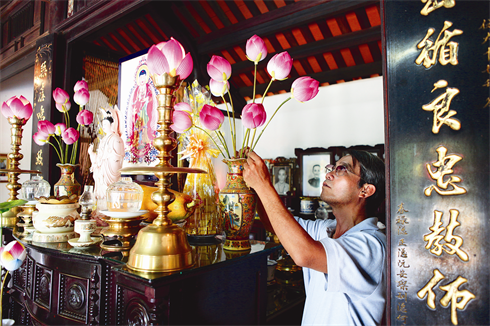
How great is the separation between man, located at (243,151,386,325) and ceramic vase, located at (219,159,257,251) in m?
0.07

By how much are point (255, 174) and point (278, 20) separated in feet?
10.0

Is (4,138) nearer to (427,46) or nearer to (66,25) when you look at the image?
(66,25)

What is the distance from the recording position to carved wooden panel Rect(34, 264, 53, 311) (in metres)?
1.43

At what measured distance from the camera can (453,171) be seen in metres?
0.81

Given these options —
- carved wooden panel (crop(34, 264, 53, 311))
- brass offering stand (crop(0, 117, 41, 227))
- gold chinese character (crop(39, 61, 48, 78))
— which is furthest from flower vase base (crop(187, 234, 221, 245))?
gold chinese character (crop(39, 61, 48, 78))

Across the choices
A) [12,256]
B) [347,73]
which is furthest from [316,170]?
[12,256]

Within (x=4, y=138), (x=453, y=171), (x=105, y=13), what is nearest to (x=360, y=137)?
(x=105, y=13)

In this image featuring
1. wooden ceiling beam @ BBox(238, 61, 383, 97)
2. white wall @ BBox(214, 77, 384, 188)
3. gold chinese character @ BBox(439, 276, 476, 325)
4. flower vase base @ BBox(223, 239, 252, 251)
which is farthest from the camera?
white wall @ BBox(214, 77, 384, 188)

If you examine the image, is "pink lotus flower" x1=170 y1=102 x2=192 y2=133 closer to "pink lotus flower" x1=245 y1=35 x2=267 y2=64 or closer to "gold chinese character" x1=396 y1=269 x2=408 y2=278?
"pink lotus flower" x1=245 y1=35 x2=267 y2=64

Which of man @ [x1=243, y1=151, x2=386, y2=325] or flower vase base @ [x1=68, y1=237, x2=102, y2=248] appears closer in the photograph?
man @ [x1=243, y1=151, x2=386, y2=325]

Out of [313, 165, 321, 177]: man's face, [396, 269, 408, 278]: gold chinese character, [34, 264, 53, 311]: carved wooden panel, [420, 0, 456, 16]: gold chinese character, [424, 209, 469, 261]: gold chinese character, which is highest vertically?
[420, 0, 456, 16]: gold chinese character

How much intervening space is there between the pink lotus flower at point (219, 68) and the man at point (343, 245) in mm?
358

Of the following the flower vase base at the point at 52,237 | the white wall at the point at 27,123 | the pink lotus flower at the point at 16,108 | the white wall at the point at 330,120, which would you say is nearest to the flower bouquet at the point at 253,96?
the flower vase base at the point at 52,237

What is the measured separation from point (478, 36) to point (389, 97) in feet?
0.85
